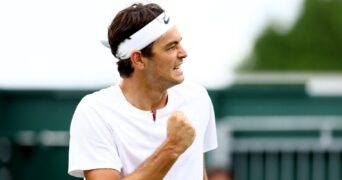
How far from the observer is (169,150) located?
5895mm

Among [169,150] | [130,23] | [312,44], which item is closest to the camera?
[169,150]

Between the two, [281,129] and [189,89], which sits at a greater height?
[189,89]

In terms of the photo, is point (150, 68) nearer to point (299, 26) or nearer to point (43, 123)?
point (43, 123)

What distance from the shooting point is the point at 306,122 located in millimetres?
16266

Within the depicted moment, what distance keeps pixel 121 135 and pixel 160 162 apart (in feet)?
1.17

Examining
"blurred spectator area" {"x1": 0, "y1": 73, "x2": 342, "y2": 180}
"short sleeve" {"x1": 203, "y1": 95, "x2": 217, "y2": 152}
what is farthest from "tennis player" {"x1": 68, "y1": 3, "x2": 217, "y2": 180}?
"blurred spectator area" {"x1": 0, "y1": 73, "x2": 342, "y2": 180}

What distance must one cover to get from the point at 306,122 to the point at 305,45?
42767 millimetres

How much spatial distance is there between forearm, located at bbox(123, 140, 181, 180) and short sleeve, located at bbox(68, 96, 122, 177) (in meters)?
0.23

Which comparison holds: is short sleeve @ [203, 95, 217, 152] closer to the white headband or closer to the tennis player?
the tennis player

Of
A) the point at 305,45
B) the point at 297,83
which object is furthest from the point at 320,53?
the point at 297,83

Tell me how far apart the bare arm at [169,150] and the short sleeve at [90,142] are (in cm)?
21

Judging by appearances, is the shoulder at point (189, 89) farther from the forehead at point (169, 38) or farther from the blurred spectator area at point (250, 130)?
the blurred spectator area at point (250, 130)

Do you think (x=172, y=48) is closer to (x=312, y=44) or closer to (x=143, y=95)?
(x=143, y=95)

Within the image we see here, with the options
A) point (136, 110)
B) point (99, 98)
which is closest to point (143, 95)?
point (136, 110)
